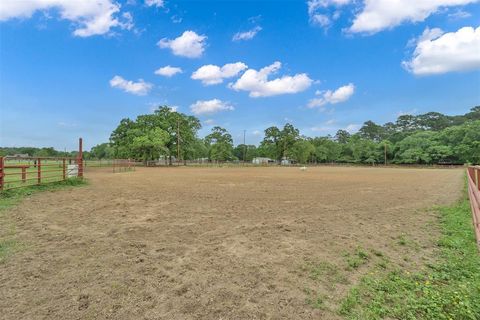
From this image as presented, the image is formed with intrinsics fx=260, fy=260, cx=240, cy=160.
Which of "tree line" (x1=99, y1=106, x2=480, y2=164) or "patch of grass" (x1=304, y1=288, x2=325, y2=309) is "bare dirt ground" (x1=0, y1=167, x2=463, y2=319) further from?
"tree line" (x1=99, y1=106, x2=480, y2=164)

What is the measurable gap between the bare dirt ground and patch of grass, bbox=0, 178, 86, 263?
0.48 ft

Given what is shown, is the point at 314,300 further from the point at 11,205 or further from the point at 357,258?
the point at 11,205

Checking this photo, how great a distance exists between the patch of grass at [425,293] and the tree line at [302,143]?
40.6 meters

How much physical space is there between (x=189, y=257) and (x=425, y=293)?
286cm

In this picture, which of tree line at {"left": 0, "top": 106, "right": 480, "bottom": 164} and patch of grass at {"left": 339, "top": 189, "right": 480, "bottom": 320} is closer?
patch of grass at {"left": 339, "top": 189, "right": 480, "bottom": 320}

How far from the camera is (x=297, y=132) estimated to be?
6881 cm

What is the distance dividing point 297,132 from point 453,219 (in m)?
64.1

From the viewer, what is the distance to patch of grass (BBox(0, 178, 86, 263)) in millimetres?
3966

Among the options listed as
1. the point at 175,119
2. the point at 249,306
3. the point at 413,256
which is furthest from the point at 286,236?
the point at 175,119

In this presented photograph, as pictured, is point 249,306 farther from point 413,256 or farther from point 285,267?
point 413,256

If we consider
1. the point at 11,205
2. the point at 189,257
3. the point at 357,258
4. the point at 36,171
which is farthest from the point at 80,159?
the point at 357,258

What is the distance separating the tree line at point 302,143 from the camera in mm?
45188

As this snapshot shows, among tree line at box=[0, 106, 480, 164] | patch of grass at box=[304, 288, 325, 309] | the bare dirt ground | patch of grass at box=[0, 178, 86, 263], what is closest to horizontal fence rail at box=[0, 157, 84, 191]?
patch of grass at box=[0, 178, 86, 263]

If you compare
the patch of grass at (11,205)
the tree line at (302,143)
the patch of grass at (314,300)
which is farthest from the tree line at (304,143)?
the patch of grass at (314,300)
